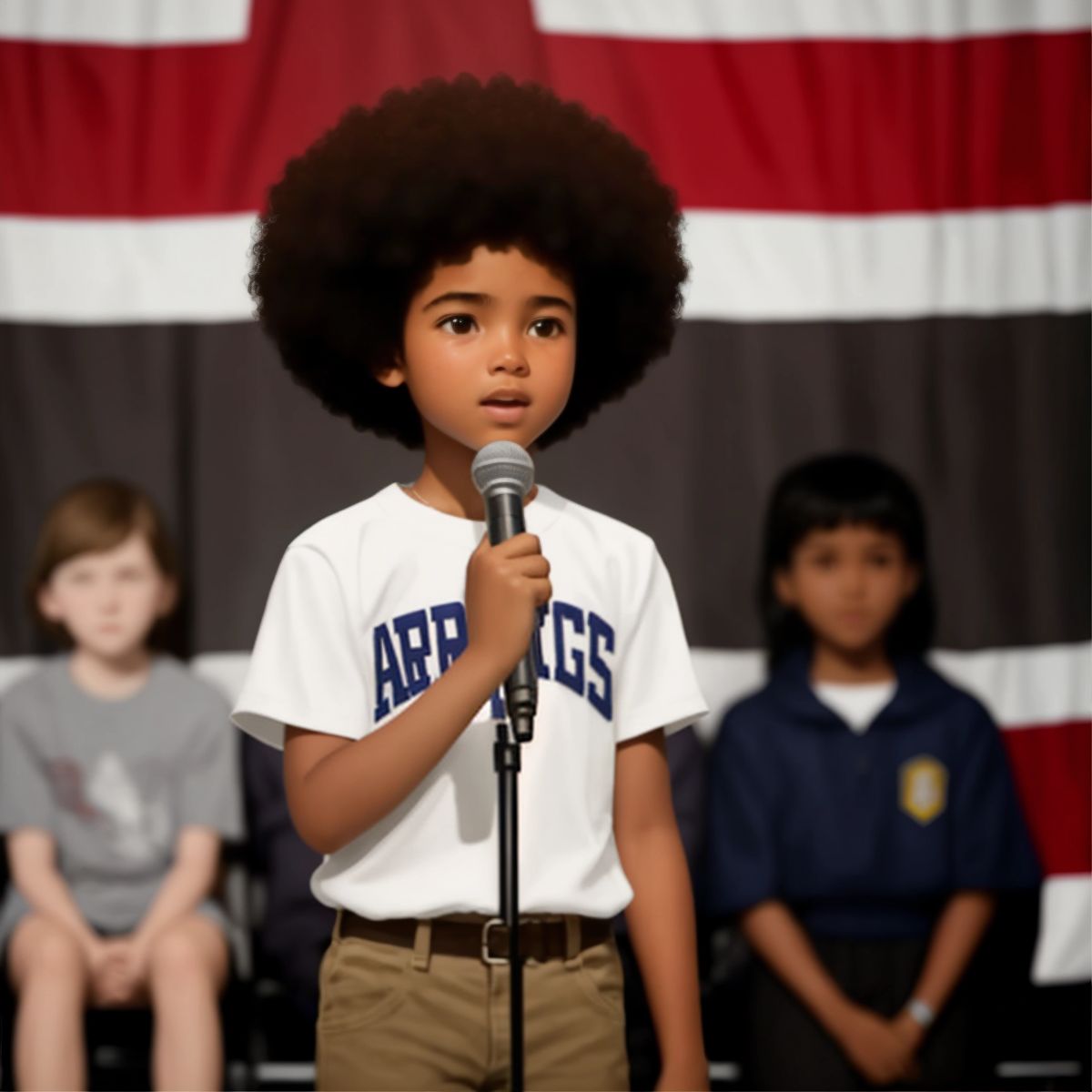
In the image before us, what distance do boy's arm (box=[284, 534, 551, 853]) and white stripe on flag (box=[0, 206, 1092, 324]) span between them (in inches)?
67.1

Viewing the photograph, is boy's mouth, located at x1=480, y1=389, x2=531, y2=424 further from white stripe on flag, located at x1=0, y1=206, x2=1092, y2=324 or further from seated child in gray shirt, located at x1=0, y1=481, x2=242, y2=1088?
white stripe on flag, located at x1=0, y1=206, x2=1092, y2=324

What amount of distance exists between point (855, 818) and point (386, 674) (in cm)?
147

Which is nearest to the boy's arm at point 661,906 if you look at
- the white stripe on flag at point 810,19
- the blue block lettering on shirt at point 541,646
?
the blue block lettering on shirt at point 541,646

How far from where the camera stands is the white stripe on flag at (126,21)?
107 inches

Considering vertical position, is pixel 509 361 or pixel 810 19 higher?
pixel 810 19

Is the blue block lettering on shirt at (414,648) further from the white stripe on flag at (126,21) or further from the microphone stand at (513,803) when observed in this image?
the white stripe on flag at (126,21)

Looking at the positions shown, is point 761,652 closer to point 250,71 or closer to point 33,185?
point 250,71

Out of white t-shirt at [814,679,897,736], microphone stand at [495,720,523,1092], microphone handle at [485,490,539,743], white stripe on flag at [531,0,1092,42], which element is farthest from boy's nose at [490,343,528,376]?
white stripe on flag at [531,0,1092,42]

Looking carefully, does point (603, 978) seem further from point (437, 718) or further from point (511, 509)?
point (511, 509)

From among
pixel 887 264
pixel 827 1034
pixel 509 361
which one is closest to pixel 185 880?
pixel 827 1034

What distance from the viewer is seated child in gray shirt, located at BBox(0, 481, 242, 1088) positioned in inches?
88.4

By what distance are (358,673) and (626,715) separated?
23cm

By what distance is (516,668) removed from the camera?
1083 millimetres

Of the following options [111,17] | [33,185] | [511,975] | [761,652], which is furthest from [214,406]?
[511,975]
